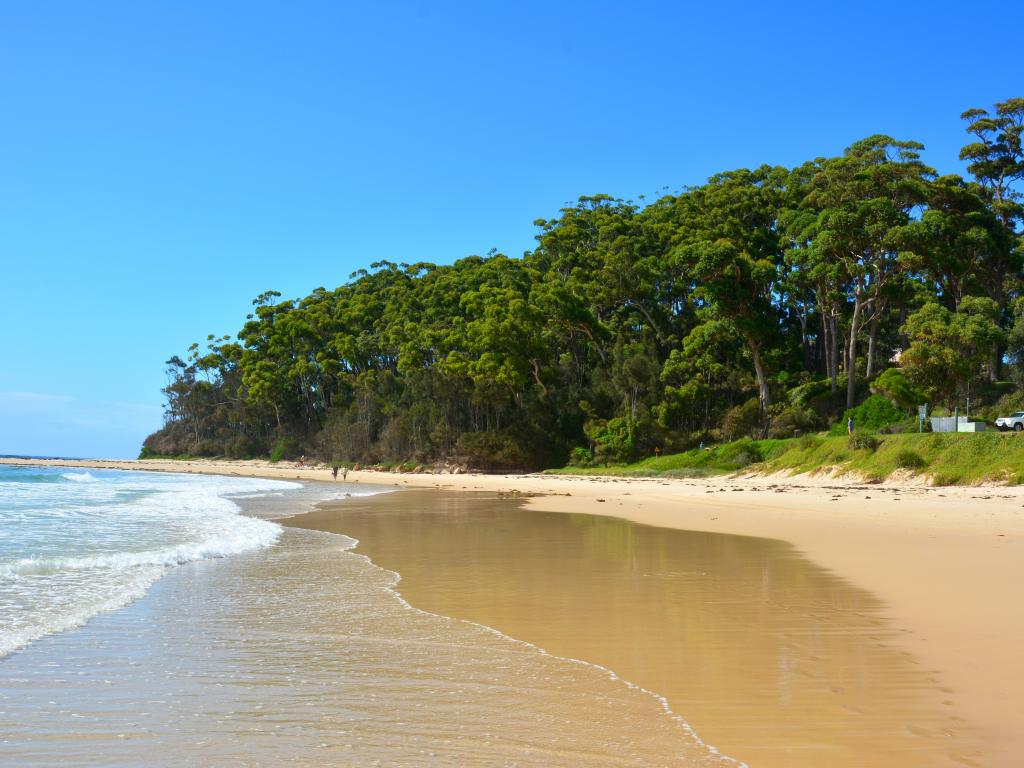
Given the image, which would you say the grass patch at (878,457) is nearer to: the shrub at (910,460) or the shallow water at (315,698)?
the shrub at (910,460)

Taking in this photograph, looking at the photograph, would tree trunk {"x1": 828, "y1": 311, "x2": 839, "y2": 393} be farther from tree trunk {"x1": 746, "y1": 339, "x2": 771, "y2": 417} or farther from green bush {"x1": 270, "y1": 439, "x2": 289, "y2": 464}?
green bush {"x1": 270, "y1": 439, "x2": 289, "y2": 464}

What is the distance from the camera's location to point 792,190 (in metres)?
50.2

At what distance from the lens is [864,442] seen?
90.2 feet

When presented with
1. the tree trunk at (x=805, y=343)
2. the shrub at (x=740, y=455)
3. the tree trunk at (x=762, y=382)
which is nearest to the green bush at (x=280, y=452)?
the tree trunk at (x=762, y=382)

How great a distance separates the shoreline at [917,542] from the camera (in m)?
5.10

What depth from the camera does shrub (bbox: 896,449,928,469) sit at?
78.9 ft

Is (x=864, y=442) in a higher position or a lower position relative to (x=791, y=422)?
lower

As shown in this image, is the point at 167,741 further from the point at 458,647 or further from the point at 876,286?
the point at 876,286

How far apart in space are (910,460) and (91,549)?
22.5 metres

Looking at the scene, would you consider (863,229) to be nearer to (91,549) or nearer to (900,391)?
(900,391)

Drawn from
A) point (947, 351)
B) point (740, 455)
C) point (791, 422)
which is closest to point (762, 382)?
point (791, 422)

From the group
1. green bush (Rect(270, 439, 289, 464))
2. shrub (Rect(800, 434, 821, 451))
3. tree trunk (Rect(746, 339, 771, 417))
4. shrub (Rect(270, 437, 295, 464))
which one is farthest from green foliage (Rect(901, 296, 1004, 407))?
green bush (Rect(270, 439, 289, 464))

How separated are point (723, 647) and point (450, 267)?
217ft

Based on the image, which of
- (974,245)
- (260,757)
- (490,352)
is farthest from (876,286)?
(260,757)
